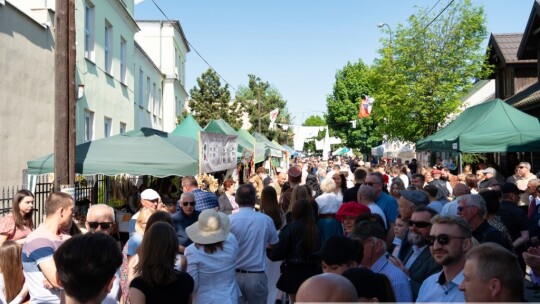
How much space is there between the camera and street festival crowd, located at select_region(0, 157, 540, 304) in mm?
2809

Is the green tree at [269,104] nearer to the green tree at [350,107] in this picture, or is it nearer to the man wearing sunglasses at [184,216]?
the green tree at [350,107]

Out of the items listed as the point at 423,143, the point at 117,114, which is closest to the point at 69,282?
the point at 423,143

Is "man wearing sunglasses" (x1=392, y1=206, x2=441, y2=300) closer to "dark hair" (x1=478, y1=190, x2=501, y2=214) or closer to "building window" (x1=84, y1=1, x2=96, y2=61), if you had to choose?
"dark hair" (x1=478, y1=190, x2=501, y2=214)

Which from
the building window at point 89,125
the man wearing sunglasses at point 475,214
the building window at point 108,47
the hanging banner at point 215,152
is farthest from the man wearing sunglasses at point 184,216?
the building window at point 108,47

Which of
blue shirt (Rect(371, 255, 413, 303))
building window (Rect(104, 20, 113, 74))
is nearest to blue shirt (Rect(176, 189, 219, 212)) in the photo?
blue shirt (Rect(371, 255, 413, 303))

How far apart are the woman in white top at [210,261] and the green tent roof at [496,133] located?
9142 mm

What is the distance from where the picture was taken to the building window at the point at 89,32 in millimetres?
15930

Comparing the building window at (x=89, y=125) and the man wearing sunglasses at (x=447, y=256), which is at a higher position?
→ the building window at (x=89, y=125)

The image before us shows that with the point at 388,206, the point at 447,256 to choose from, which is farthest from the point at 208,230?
the point at 388,206

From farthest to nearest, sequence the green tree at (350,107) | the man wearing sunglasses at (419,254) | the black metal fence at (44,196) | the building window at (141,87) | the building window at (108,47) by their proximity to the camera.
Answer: the green tree at (350,107)
the building window at (141,87)
the building window at (108,47)
the black metal fence at (44,196)
the man wearing sunglasses at (419,254)

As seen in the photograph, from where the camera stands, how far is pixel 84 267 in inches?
108

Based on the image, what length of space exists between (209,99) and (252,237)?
3243 cm

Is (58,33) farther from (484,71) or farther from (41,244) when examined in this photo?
(484,71)

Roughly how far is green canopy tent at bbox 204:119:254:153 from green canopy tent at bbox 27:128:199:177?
6486 mm
